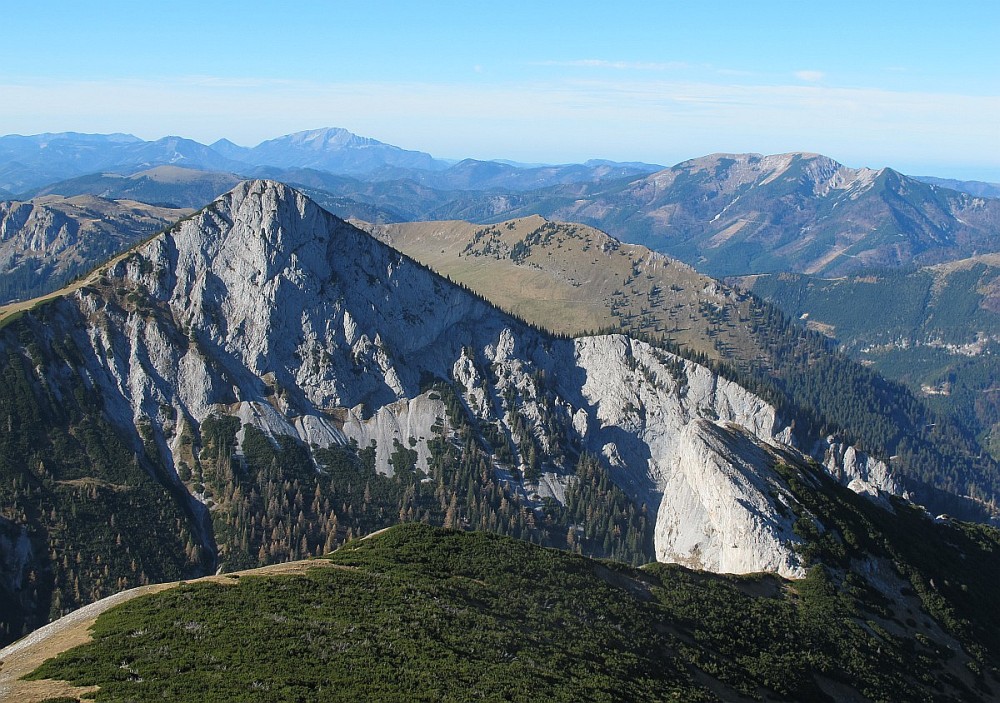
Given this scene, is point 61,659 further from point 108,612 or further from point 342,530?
point 342,530

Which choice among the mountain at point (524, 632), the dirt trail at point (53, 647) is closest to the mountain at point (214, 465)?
the mountain at point (524, 632)

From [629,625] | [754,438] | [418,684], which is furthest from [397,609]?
[754,438]

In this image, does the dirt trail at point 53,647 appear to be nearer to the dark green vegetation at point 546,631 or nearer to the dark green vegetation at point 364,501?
the dark green vegetation at point 546,631

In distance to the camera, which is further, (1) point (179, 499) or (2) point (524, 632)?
(1) point (179, 499)

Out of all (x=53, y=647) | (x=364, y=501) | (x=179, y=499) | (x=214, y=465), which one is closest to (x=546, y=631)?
(x=53, y=647)

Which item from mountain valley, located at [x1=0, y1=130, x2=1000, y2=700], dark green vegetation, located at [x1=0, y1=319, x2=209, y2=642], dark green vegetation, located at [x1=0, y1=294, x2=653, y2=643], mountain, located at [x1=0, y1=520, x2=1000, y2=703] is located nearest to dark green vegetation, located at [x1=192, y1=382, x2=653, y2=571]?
dark green vegetation, located at [x1=0, y1=294, x2=653, y2=643]

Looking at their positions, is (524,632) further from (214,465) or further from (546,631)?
(214,465)
